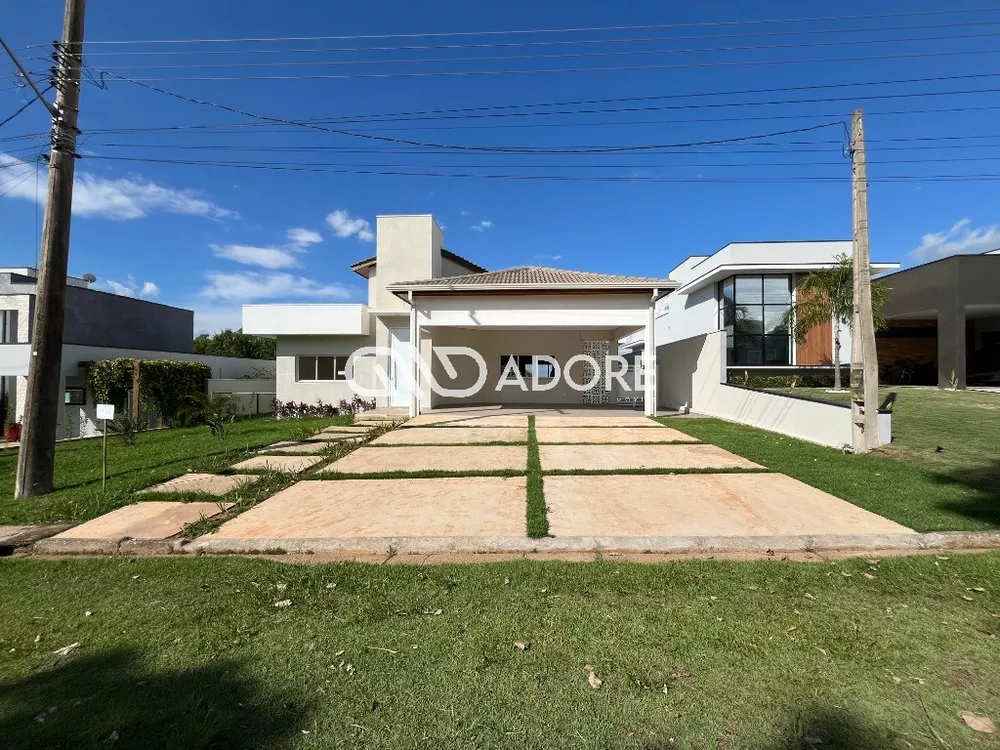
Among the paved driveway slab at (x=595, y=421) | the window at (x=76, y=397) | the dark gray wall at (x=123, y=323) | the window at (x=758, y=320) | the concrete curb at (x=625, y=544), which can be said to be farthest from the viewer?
the window at (x=758, y=320)

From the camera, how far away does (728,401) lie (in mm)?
13062

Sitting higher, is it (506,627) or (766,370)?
(766,370)

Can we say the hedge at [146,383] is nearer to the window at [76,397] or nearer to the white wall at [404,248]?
the window at [76,397]

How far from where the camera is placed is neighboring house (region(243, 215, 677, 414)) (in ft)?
44.2

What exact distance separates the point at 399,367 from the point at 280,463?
9.93 m

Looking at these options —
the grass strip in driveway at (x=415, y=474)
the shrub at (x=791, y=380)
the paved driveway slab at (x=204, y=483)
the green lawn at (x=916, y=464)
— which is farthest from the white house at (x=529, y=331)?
the paved driveway slab at (x=204, y=483)

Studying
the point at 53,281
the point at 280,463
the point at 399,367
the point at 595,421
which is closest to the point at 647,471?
the point at 280,463

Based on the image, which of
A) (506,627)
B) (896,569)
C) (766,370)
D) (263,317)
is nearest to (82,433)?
(263,317)

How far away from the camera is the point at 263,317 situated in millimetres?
16969

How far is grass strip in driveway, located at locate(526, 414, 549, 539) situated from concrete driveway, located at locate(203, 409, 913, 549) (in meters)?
0.08

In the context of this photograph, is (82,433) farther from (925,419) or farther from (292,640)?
(925,419)

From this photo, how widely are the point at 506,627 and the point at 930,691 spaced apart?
200 cm

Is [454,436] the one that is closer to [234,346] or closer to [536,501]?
[536,501]

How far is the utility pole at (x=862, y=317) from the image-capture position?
24.8ft
